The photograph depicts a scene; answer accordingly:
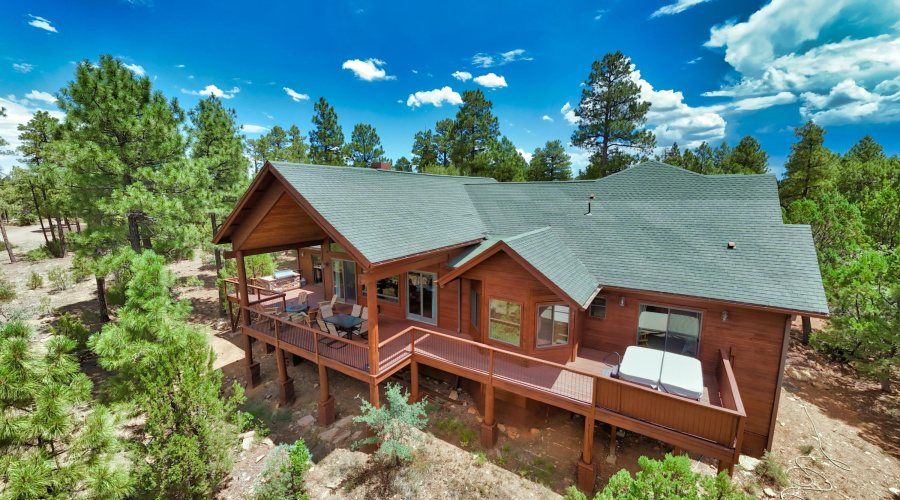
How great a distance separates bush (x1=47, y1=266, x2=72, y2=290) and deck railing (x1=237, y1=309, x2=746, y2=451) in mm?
20066

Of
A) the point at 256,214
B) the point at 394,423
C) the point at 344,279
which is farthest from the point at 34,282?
the point at 394,423

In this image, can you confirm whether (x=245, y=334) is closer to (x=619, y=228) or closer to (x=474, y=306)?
(x=474, y=306)

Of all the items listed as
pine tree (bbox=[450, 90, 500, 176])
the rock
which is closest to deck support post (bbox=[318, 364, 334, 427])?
the rock

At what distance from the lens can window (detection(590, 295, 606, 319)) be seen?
381 inches

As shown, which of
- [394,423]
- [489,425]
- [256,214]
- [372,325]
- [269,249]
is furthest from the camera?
[269,249]

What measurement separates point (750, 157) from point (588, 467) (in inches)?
1515

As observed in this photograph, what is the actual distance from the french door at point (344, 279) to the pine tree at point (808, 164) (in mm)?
31112

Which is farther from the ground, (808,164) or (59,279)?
(808,164)

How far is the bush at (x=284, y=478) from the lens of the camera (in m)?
6.88

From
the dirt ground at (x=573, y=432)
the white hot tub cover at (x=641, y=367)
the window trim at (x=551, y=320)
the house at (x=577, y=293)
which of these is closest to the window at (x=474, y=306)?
the house at (x=577, y=293)

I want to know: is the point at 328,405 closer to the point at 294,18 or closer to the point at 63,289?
the point at 294,18

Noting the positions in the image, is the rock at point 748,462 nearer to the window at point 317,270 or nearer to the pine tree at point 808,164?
the window at point 317,270

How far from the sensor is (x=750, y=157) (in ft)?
103

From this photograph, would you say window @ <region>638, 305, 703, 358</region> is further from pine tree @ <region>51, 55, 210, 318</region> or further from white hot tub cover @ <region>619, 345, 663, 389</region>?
pine tree @ <region>51, 55, 210, 318</region>
